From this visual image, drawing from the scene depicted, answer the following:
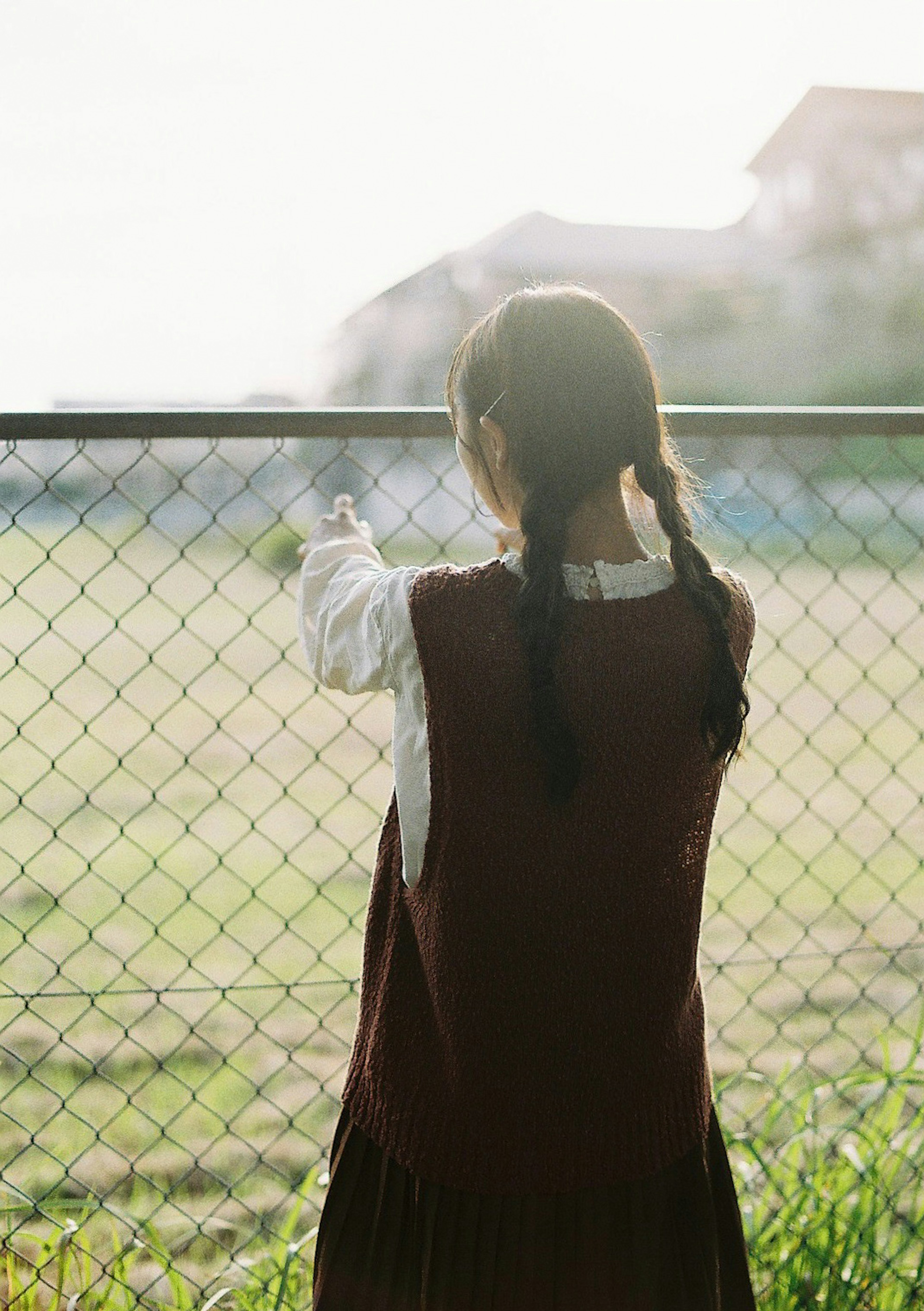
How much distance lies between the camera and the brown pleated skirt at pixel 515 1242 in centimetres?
113

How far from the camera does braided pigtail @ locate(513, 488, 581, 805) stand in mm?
990

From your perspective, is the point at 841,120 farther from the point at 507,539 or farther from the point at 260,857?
the point at 507,539

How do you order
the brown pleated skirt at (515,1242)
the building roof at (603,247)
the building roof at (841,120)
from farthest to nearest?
1. the building roof at (841,120)
2. the building roof at (603,247)
3. the brown pleated skirt at (515,1242)

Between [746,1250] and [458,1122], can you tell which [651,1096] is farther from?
[746,1250]

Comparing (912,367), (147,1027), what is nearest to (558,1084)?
(147,1027)

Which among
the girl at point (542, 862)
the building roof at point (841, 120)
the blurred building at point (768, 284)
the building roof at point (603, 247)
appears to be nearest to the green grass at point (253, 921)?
the girl at point (542, 862)

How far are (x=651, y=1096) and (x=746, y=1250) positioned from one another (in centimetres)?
32

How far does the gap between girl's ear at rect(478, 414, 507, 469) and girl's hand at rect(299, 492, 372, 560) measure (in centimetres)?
25

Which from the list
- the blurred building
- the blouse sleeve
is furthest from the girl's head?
Result: the blurred building

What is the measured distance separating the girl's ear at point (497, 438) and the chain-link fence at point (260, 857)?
231 mm

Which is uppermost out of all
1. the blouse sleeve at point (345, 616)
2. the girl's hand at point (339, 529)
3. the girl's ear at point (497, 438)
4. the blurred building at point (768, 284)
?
the girl's ear at point (497, 438)

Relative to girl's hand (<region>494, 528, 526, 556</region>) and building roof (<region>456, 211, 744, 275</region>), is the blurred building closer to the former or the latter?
building roof (<region>456, 211, 744, 275</region>)

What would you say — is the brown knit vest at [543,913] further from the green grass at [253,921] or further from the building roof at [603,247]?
the building roof at [603,247]

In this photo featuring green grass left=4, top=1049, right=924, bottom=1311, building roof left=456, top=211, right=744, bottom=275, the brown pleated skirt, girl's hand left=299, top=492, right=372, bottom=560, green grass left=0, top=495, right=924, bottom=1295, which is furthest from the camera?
building roof left=456, top=211, right=744, bottom=275
